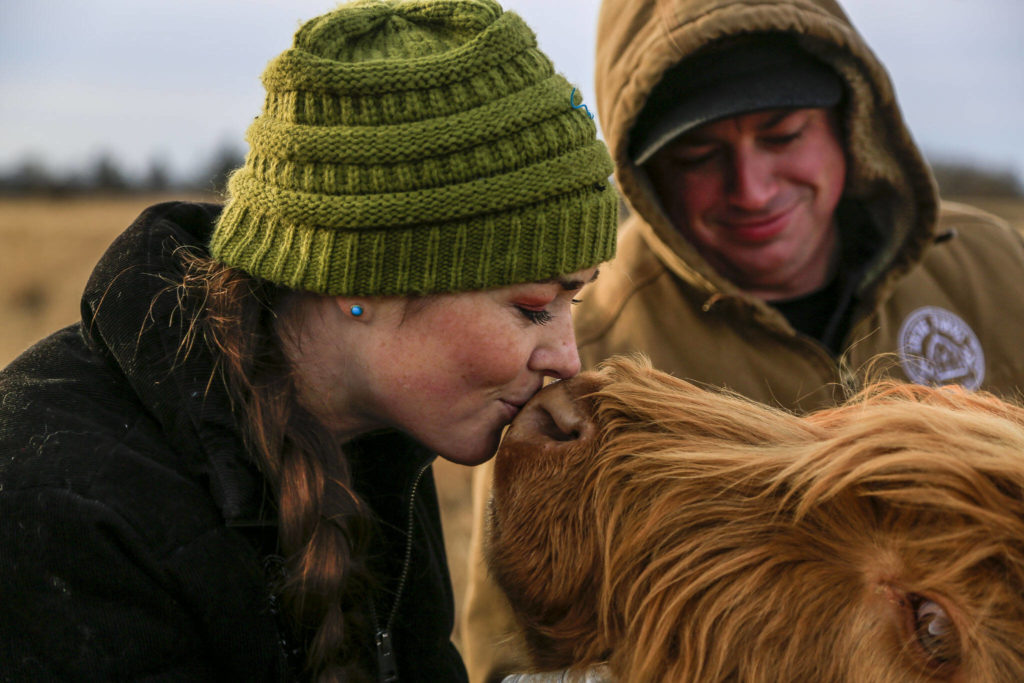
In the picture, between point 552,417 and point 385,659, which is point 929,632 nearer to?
point 552,417

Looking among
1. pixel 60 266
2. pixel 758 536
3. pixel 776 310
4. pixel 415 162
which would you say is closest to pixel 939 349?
pixel 776 310

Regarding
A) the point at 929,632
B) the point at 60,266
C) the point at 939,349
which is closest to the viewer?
the point at 929,632

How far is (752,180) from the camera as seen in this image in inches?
115

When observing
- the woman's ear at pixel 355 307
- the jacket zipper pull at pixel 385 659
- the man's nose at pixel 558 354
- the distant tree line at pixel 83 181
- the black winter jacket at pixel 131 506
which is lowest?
the distant tree line at pixel 83 181

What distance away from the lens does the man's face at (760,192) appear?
294 cm

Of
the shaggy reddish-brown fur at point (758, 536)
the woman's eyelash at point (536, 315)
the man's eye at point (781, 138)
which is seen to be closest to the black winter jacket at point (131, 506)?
the shaggy reddish-brown fur at point (758, 536)

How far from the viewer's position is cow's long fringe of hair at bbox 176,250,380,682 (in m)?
1.63

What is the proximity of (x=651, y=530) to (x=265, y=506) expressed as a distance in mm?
688

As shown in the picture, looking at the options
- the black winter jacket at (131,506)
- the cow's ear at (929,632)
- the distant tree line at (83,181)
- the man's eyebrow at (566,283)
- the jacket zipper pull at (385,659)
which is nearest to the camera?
the cow's ear at (929,632)

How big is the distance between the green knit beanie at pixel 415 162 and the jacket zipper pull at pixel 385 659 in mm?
747

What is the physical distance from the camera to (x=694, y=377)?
9.91 ft

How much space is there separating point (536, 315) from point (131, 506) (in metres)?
0.77

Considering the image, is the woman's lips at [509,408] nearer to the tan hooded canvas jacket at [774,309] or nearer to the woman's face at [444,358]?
the woman's face at [444,358]

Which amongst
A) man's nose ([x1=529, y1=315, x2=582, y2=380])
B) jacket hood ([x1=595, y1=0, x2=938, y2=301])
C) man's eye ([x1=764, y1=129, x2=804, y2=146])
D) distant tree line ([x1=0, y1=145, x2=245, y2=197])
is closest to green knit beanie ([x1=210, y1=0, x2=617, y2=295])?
man's nose ([x1=529, y1=315, x2=582, y2=380])
